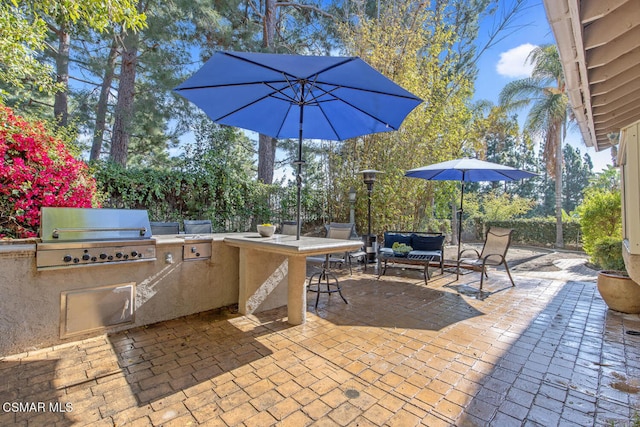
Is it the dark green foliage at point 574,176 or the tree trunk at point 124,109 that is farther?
the dark green foliage at point 574,176

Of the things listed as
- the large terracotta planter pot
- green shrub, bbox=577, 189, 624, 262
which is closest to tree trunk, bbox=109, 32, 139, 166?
the large terracotta planter pot

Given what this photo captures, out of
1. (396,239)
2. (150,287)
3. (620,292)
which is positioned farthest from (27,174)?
(620,292)

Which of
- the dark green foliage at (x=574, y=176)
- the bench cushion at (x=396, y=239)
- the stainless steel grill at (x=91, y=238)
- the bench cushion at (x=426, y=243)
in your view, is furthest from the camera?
the dark green foliage at (x=574, y=176)

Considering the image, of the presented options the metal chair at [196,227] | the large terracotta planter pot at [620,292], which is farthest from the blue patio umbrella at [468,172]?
the metal chair at [196,227]

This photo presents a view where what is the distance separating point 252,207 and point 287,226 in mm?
2472

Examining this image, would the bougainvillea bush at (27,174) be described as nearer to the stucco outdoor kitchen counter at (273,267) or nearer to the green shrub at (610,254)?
the stucco outdoor kitchen counter at (273,267)

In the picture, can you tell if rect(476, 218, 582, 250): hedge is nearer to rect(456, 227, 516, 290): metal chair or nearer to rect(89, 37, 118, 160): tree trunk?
rect(456, 227, 516, 290): metal chair

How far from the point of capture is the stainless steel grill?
2350mm

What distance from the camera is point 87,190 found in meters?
4.01

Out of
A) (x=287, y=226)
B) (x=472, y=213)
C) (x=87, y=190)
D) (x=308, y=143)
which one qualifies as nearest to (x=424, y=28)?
(x=308, y=143)

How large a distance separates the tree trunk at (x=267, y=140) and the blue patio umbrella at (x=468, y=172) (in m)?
4.37

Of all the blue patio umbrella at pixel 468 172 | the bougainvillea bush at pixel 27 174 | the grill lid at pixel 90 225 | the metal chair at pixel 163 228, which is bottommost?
the metal chair at pixel 163 228

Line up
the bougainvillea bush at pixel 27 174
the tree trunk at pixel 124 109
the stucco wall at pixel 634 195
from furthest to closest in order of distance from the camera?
1. the tree trunk at pixel 124 109
2. the bougainvillea bush at pixel 27 174
3. the stucco wall at pixel 634 195

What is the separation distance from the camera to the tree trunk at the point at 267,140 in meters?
8.34
